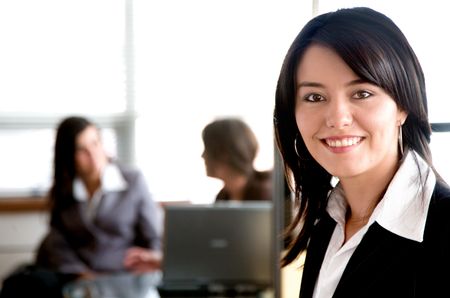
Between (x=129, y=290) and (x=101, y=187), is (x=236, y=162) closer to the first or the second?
(x=129, y=290)

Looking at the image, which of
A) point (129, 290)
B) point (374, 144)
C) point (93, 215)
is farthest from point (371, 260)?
point (93, 215)

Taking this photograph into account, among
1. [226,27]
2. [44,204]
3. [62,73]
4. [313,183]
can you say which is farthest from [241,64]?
[313,183]

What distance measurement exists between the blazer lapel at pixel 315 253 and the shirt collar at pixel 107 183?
2.14m

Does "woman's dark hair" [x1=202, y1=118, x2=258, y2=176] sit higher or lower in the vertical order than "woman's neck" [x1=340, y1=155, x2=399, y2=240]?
lower

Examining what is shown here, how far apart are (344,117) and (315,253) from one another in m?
0.26

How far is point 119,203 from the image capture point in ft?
10.2

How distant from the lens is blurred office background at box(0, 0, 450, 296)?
13.0ft

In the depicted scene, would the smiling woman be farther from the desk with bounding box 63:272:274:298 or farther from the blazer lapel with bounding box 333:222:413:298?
the desk with bounding box 63:272:274:298

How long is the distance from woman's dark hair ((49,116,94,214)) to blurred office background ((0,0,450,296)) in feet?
3.02

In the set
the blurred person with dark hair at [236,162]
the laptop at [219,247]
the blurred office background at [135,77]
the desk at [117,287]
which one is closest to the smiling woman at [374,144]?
the laptop at [219,247]

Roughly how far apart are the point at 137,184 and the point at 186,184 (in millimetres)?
886

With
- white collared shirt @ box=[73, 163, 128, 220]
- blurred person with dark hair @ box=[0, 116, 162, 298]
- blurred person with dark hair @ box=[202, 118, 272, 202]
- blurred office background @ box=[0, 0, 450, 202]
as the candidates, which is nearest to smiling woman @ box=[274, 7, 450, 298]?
blurred person with dark hair @ box=[202, 118, 272, 202]

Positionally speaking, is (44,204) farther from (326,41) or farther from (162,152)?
(326,41)

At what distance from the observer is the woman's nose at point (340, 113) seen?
2.91 feet
